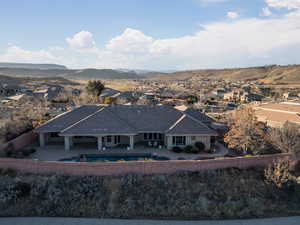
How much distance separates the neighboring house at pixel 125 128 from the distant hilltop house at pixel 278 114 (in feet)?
44.4

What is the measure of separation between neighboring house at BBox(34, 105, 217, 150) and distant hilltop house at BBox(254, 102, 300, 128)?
533 inches

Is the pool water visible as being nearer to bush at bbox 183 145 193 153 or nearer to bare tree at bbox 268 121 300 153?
bush at bbox 183 145 193 153

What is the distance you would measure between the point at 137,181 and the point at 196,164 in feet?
18.5

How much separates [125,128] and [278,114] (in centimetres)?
2591

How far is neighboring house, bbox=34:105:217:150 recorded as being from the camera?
2544 cm

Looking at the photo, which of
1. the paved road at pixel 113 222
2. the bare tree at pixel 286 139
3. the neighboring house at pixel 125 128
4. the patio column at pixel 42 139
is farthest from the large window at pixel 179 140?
the patio column at pixel 42 139

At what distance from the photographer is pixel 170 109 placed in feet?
99.6

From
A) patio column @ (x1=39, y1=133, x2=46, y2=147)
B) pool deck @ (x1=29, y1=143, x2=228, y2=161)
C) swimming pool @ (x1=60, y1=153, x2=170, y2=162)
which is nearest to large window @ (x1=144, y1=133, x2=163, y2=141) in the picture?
pool deck @ (x1=29, y1=143, x2=228, y2=161)

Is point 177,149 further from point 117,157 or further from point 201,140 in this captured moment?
point 117,157

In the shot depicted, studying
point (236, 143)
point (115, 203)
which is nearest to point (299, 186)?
point (236, 143)

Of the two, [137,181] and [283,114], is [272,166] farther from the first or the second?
[283,114]

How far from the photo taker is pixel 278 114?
36562mm

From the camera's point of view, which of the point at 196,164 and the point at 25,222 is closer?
the point at 25,222

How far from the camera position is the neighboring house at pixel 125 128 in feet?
83.5
